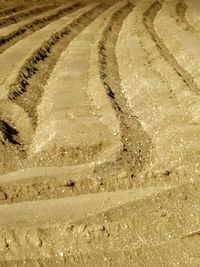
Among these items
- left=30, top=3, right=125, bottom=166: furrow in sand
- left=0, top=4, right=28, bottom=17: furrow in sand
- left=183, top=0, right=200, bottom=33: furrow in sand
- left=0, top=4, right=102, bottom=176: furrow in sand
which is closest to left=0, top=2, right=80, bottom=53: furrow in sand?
left=0, top=4, right=102, bottom=176: furrow in sand

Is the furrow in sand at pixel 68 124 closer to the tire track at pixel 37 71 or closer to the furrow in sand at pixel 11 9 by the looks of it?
the tire track at pixel 37 71

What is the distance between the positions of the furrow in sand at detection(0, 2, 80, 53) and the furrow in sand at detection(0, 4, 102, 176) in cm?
52

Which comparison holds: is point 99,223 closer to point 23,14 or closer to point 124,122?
point 124,122

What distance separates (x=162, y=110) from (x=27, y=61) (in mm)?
5639

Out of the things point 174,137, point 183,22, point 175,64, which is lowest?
point 183,22

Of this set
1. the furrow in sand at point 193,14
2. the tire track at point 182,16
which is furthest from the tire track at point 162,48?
the furrow in sand at point 193,14

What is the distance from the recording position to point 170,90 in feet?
41.7

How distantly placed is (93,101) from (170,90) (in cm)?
189

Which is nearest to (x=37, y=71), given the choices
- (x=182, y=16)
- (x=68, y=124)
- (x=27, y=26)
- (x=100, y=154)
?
(x=68, y=124)

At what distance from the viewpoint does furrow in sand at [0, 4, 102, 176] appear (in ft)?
38.0

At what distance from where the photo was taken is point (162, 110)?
11.4m

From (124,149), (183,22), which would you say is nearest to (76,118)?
(124,149)

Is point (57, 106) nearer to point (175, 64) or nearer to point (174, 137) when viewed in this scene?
point (174, 137)

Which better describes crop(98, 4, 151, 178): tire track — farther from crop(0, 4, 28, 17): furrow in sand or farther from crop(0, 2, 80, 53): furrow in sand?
crop(0, 4, 28, 17): furrow in sand
